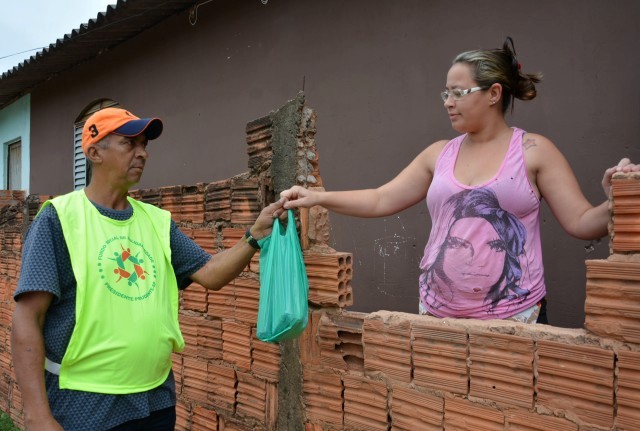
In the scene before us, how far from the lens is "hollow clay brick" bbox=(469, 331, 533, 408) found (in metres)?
2.14

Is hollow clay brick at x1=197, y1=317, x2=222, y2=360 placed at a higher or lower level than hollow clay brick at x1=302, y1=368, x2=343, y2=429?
higher

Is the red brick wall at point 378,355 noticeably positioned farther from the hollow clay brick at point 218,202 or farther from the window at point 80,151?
the window at point 80,151

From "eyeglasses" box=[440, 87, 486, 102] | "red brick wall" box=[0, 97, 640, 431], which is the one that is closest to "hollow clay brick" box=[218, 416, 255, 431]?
"red brick wall" box=[0, 97, 640, 431]

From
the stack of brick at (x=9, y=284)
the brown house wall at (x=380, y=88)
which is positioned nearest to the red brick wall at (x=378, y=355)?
the brown house wall at (x=380, y=88)

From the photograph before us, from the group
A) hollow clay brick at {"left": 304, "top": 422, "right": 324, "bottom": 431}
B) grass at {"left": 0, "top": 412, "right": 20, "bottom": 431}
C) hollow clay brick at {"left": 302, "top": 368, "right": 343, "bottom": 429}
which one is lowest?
grass at {"left": 0, "top": 412, "right": 20, "bottom": 431}

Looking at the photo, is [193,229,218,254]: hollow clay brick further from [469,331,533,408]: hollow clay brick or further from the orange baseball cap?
[469,331,533,408]: hollow clay brick

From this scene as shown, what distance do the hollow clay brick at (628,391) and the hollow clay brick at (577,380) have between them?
3cm

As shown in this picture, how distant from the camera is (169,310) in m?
2.49

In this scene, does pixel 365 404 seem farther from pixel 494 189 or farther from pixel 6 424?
pixel 6 424

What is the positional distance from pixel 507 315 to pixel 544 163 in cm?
→ 60

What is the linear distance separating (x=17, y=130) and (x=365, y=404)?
11607 millimetres

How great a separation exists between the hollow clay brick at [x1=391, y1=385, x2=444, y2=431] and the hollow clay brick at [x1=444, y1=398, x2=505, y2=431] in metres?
0.04


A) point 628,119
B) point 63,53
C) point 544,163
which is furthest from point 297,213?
point 63,53

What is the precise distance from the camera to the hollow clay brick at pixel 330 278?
279 centimetres
